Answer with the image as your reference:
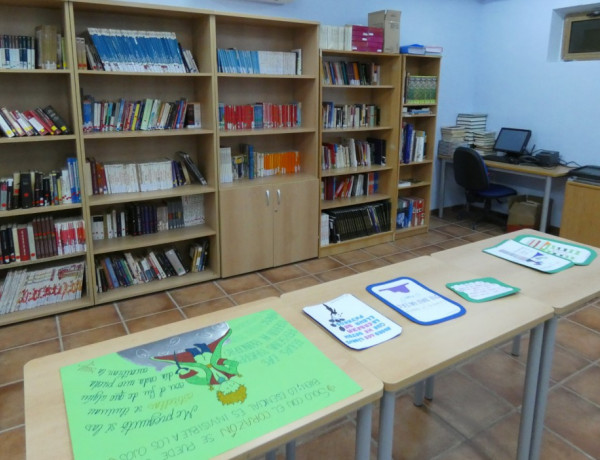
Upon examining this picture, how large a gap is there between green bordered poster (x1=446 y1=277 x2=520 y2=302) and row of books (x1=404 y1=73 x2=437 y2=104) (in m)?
3.27

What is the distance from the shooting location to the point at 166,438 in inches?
41.0

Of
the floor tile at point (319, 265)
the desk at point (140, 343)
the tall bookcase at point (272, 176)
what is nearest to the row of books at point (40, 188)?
the tall bookcase at point (272, 176)

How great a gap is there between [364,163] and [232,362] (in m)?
3.74

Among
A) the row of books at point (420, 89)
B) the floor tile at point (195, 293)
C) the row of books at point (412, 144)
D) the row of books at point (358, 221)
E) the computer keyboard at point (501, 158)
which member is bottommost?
the floor tile at point (195, 293)

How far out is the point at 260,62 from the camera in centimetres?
393

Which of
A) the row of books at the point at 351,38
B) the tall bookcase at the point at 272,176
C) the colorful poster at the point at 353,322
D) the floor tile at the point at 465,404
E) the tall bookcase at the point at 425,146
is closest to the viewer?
the colorful poster at the point at 353,322

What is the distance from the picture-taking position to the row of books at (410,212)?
512 cm

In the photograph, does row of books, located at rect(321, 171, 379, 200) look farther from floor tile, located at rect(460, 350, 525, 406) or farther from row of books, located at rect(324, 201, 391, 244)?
floor tile, located at rect(460, 350, 525, 406)

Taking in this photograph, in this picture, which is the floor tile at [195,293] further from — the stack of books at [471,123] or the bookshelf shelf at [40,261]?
the stack of books at [471,123]

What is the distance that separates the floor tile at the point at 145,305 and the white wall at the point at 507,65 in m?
2.63

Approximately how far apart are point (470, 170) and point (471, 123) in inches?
35.1

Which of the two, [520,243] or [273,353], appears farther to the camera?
[520,243]

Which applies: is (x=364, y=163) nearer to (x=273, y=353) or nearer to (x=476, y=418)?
(x=476, y=418)

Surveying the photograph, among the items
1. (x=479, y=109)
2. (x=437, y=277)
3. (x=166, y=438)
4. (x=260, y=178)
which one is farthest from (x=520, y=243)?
(x=479, y=109)
